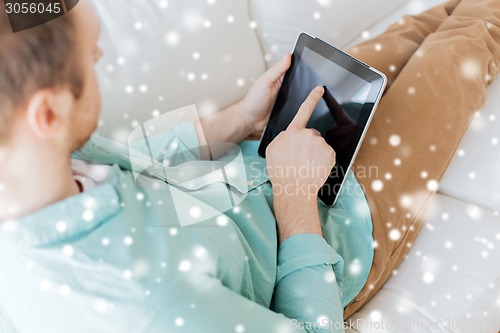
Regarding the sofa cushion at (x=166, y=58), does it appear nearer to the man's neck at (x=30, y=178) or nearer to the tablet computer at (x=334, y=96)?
the tablet computer at (x=334, y=96)

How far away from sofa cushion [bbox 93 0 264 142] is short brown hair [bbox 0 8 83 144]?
449 millimetres

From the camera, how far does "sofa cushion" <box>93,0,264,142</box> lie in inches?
36.3

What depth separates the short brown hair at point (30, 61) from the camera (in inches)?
16.8

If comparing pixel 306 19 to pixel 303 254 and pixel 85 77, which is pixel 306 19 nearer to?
pixel 303 254

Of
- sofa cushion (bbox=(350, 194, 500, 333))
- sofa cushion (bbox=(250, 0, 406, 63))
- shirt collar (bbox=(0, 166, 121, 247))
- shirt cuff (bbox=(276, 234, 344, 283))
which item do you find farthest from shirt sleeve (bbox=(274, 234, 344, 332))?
sofa cushion (bbox=(250, 0, 406, 63))

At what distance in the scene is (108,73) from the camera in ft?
3.00

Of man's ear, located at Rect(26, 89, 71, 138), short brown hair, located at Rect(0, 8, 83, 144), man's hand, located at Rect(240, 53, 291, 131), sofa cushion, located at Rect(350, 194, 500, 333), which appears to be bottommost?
sofa cushion, located at Rect(350, 194, 500, 333)

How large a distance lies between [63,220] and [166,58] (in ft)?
1.81

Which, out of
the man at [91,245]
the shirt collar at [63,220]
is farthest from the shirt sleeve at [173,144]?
the shirt collar at [63,220]

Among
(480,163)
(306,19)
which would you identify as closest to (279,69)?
(306,19)

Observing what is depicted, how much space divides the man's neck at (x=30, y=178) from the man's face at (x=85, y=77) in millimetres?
32

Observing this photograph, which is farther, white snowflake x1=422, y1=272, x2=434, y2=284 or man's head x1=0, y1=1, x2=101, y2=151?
white snowflake x1=422, y1=272, x2=434, y2=284

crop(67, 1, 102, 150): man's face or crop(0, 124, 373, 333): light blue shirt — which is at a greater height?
crop(67, 1, 102, 150): man's face

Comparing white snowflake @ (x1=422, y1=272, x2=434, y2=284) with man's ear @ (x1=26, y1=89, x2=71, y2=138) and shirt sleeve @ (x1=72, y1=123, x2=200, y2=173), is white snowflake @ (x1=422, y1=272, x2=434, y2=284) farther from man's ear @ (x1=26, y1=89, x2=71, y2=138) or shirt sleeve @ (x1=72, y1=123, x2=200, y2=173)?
man's ear @ (x1=26, y1=89, x2=71, y2=138)
